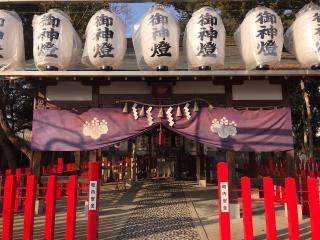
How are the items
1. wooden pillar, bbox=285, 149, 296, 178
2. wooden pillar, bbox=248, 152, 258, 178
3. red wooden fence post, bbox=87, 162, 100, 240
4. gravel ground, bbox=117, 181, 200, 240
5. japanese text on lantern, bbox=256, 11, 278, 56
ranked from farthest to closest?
wooden pillar, bbox=248, 152, 258, 178 < wooden pillar, bbox=285, 149, 296, 178 < japanese text on lantern, bbox=256, 11, 278, 56 < gravel ground, bbox=117, 181, 200, 240 < red wooden fence post, bbox=87, 162, 100, 240

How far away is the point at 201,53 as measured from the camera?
753 cm

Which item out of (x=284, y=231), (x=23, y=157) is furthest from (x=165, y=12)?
(x=23, y=157)

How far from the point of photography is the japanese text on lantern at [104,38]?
7.51 m

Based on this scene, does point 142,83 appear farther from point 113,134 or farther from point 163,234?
point 163,234

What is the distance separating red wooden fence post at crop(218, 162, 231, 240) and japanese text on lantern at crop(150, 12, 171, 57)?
295cm

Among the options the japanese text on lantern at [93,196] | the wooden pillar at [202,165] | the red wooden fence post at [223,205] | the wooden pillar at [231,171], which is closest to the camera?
the red wooden fence post at [223,205]

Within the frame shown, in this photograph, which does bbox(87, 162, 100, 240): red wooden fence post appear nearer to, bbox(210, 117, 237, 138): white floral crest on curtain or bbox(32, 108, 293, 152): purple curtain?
bbox(32, 108, 293, 152): purple curtain

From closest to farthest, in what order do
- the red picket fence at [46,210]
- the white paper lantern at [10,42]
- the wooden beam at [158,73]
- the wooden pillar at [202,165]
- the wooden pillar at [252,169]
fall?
the red picket fence at [46,210] < the white paper lantern at [10,42] < the wooden beam at [158,73] < the wooden pillar at [252,169] < the wooden pillar at [202,165]

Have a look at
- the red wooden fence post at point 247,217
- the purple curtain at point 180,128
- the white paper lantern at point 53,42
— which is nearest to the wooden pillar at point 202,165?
the purple curtain at point 180,128

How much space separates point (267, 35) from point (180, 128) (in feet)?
10.1

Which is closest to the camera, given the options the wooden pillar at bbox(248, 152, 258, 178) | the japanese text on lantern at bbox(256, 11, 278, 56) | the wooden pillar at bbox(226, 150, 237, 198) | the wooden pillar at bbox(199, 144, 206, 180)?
the japanese text on lantern at bbox(256, 11, 278, 56)

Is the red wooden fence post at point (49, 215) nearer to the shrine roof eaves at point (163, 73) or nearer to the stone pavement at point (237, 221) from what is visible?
the stone pavement at point (237, 221)

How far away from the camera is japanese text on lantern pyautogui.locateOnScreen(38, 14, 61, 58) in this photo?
24.5 ft

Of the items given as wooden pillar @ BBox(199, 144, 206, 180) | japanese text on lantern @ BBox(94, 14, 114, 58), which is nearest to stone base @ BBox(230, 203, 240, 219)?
japanese text on lantern @ BBox(94, 14, 114, 58)
